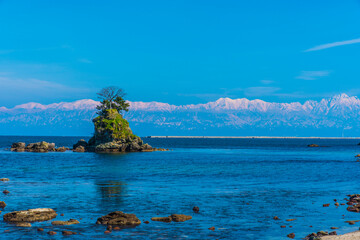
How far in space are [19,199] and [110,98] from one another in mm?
144652

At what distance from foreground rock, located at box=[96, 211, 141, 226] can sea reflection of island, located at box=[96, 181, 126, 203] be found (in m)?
10.4

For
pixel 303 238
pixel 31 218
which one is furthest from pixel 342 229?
pixel 31 218

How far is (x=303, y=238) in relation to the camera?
28156 mm

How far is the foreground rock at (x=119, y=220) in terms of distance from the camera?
105ft

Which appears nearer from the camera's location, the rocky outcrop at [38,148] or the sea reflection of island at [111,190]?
the sea reflection of island at [111,190]

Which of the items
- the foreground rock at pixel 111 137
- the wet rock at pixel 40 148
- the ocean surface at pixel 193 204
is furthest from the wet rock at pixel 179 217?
the wet rock at pixel 40 148

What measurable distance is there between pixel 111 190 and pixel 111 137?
116 meters

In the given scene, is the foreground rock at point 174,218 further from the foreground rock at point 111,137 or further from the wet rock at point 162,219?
the foreground rock at point 111,137

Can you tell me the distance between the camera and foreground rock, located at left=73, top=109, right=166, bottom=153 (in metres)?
164

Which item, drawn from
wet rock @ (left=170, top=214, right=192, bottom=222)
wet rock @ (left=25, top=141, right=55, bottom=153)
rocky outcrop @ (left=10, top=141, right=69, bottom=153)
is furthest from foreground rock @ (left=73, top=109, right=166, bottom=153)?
wet rock @ (left=170, top=214, right=192, bottom=222)

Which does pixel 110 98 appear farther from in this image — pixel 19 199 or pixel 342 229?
pixel 342 229

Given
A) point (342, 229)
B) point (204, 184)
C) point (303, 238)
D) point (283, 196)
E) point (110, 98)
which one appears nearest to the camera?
point (303, 238)

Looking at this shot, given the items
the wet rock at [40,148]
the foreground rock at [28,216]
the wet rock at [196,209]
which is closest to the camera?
the foreground rock at [28,216]

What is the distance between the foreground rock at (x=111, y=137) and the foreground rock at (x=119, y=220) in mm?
130962
